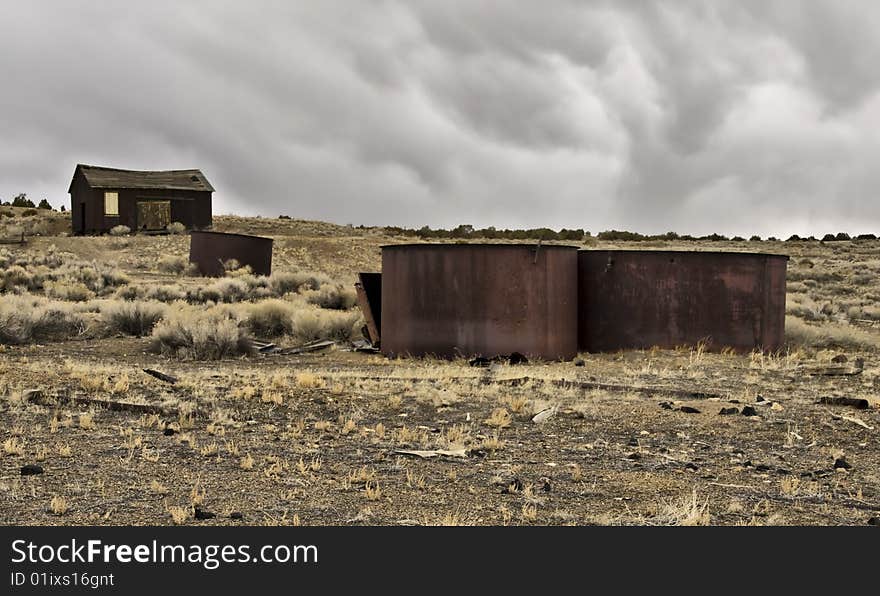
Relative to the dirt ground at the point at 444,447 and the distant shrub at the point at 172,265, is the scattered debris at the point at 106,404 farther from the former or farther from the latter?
the distant shrub at the point at 172,265

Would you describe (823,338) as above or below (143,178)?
below

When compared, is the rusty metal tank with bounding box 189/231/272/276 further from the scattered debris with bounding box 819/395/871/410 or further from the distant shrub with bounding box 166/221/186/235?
the scattered debris with bounding box 819/395/871/410

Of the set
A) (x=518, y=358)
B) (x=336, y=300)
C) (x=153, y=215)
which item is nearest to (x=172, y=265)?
(x=153, y=215)

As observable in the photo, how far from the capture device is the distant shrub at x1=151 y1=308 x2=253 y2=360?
15828 mm

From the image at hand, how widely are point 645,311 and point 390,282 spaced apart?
4423 mm

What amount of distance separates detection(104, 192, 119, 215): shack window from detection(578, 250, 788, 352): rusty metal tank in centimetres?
3616

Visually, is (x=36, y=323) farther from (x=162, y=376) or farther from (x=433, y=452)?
(x=433, y=452)

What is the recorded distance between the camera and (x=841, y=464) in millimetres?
7941

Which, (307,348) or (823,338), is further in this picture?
(823,338)

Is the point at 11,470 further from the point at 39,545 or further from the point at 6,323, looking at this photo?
the point at 6,323

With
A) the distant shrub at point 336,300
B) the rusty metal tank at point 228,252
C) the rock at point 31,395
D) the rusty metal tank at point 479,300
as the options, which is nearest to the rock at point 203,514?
the rock at point 31,395

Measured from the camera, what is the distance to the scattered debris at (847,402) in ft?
35.4

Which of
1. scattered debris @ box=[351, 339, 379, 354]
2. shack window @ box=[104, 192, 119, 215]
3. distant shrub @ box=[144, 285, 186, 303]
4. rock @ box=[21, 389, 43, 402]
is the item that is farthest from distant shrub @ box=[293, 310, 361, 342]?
shack window @ box=[104, 192, 119, 215]

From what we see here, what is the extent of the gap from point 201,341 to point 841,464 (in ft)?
35.3
